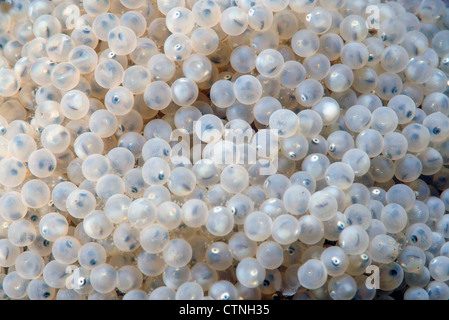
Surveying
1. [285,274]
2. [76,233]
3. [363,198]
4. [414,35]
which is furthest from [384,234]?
[76,233]

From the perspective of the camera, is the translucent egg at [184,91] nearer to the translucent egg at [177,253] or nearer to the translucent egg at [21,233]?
the translucent egg at [177,253]

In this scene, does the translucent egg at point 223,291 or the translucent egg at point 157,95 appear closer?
the translucent egg at point 223,291

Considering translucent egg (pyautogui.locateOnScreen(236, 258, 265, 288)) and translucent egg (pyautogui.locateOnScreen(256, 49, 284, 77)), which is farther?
translucent egg (pyautogui.locateOnScreen(256, 49, 284, 77))

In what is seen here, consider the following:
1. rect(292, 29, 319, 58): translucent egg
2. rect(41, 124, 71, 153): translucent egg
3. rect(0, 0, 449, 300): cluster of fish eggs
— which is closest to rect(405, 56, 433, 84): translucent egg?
rect(0, 0, 449, 300): cluster of fish eggs

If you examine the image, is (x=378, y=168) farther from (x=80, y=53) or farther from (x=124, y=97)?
(x=80, y=53)

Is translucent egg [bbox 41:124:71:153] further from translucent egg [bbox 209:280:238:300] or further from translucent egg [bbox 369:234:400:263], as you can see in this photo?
translucent egg [bbox 369:234:400:263]

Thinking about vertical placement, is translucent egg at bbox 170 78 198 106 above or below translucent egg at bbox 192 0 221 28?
below

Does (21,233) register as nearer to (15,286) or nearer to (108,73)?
(15,286)

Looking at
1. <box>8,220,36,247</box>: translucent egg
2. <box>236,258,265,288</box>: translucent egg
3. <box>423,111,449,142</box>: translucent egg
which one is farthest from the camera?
<box>423,111,449,142</box>: translucent egg

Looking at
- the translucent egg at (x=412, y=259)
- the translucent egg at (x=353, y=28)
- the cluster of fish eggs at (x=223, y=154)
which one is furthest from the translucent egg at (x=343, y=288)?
the translucent egg at (x=353, y=28)
